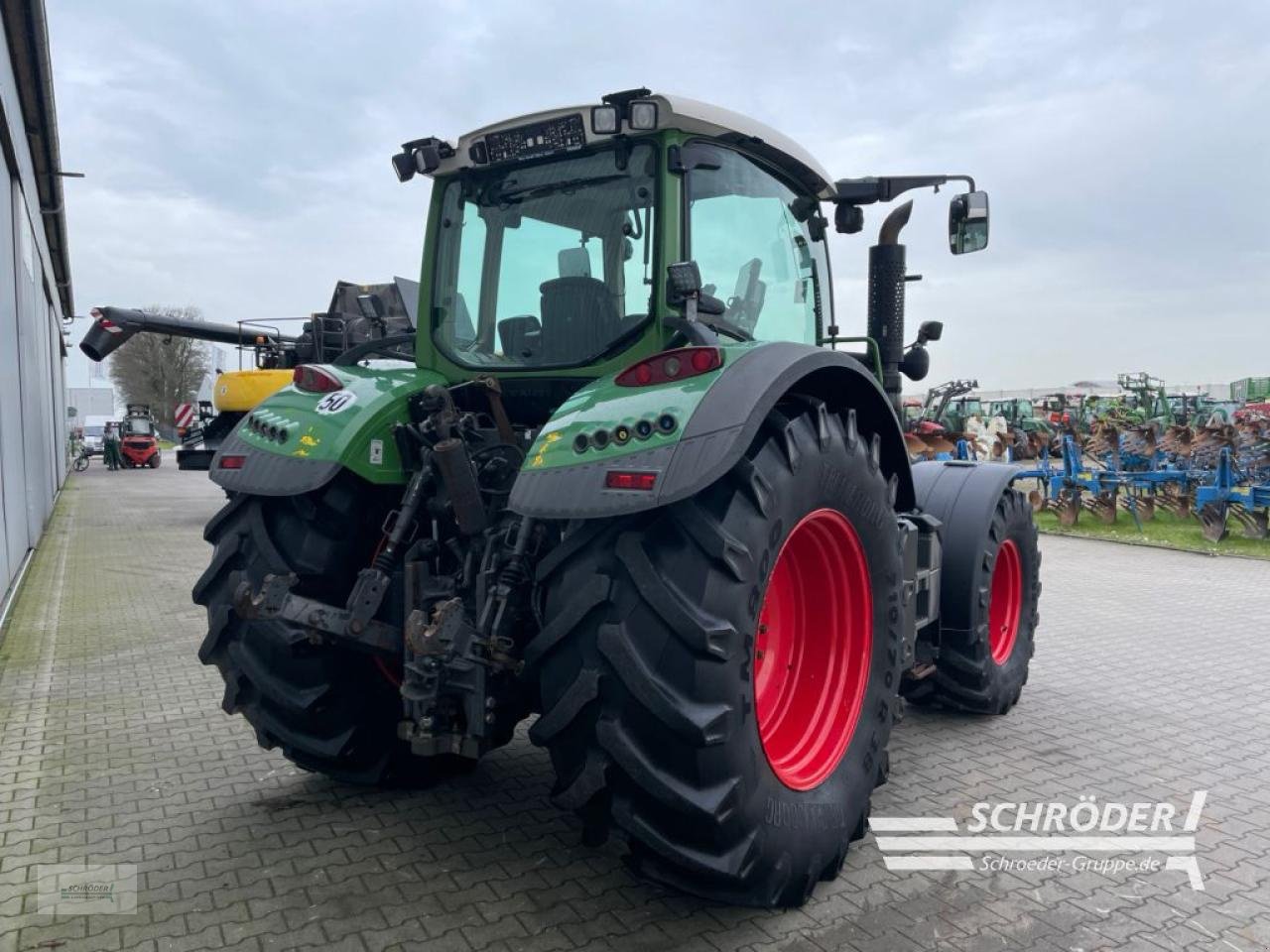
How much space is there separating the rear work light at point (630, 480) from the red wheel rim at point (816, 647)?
80 centimetres

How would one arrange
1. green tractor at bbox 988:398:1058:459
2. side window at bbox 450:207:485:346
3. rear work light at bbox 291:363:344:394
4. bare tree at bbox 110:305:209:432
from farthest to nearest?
bare tree at bbox 110:305:209:432
green tractor at bbox 988:398:1058:459
side window at bbox 450:207:485:346
rear work light at bbox 291:363:344:394

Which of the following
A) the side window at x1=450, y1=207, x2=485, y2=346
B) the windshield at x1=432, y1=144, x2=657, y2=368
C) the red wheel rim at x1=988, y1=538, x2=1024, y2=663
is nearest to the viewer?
the windshield at x1=432, y1=144, x2=657, y2=368

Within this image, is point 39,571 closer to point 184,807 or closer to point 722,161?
point 184,807

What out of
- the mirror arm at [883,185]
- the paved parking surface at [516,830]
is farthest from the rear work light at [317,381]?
the mirror arm at [883,185]

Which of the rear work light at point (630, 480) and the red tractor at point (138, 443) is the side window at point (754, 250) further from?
the red tractor at point (138, 443)

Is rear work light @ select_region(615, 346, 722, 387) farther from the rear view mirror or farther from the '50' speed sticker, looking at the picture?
the rear view mirror

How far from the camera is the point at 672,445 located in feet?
7.66

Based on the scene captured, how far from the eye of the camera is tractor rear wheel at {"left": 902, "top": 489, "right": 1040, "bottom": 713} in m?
4.39

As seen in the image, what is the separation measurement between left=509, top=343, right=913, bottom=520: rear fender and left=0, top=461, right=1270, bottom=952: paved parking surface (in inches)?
47.9

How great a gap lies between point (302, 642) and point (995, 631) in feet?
12.1

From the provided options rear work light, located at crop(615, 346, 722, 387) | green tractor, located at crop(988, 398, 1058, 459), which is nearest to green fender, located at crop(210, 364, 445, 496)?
rear work light, located at crop(615, 346, 722, 387)

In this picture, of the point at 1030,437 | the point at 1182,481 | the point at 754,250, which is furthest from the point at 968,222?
the point at 1030,437

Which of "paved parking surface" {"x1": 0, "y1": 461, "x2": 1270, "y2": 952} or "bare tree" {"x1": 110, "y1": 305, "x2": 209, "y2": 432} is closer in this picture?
"paved parking surface" {"x1": 0, "y1": 461, "x2": 1270, "y2": 952}

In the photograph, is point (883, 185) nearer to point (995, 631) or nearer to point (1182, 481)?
point (995, 631)
